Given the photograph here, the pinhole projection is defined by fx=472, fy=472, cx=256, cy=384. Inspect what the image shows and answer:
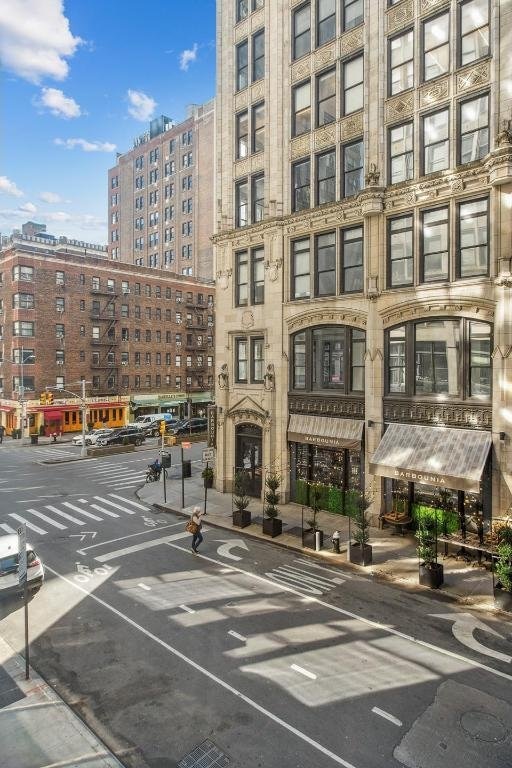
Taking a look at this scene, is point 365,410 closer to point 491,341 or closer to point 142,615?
point 491,341

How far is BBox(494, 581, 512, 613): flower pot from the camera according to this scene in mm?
12148

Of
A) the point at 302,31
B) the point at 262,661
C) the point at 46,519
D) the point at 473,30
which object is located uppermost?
the point at 302,31

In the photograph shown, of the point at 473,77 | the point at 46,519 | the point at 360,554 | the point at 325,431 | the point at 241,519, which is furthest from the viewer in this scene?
the point at 46,519

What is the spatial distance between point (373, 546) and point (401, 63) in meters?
19.0

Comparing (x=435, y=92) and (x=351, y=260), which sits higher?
(x=435, y=92)

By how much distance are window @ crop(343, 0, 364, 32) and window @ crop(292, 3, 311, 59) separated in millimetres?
2027

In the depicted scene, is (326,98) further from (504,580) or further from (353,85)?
(504,580)

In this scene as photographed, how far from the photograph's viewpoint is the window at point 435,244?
1778 centimetres

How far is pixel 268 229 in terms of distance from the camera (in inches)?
923

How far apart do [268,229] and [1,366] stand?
45.0 meters

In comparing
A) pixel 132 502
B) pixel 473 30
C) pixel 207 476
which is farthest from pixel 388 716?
pixel 473 30

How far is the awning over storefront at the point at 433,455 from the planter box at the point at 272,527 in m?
4.19

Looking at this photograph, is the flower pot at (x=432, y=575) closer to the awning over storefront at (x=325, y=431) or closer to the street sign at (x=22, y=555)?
the awning over storefront at (x=325, y=431)

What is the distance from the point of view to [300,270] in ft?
74.4
